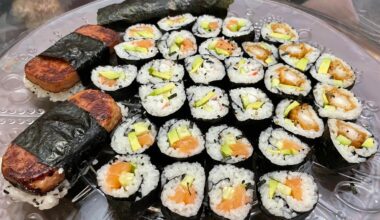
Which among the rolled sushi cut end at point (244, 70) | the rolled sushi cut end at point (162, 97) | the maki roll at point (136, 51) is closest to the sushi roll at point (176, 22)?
the maki roll at point (136, 51)

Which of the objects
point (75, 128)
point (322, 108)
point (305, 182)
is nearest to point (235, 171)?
point (305, 182)

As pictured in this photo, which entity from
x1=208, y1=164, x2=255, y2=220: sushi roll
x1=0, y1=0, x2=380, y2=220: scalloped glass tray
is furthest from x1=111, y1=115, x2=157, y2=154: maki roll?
x1=208, y1=164, x2=255, y2=220: sushi roll

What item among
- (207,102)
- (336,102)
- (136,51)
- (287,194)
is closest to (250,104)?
(207,102)

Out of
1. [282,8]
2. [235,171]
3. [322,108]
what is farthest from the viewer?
[282,8]

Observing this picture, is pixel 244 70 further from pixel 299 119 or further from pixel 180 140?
pixel 180 140

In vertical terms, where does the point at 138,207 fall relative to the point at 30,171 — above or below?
below

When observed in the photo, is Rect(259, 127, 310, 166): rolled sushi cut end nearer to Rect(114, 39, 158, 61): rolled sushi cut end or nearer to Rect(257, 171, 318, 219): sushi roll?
Rect(257, 171, 318, 219): sushi roll

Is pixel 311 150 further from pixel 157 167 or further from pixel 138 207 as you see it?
pixel 138 207
